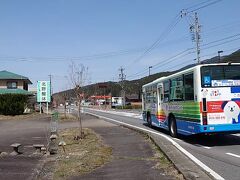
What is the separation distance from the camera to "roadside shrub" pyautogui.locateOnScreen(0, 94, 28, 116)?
4769 cm

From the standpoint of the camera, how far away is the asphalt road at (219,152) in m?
10.5

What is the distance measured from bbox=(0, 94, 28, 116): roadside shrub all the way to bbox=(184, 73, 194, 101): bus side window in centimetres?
3347

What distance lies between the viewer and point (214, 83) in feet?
53.4

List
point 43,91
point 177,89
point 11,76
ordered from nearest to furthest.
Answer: point 177,89 < point 43,91 < point 11,76

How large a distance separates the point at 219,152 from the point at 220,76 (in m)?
3.34

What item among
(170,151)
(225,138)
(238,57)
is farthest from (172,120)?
(238,57)

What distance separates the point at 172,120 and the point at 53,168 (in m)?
9.73

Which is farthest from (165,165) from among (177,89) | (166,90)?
(166,90)

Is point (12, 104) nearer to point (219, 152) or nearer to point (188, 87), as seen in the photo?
point (188, 87)

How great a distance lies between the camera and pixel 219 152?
47.3 ft

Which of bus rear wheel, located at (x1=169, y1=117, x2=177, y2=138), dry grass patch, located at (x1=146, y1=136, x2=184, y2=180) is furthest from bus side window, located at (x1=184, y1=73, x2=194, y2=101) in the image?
dry grass patch, located at (x1=146, y1=136, x2=184, y2=180)

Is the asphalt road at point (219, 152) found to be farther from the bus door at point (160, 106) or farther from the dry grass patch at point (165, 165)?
the bus door at point (160, 106)

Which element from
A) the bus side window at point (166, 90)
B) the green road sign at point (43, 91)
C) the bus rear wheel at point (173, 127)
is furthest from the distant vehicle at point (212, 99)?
the green road sign at point (43, 91)

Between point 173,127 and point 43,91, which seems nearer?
point 173,127
